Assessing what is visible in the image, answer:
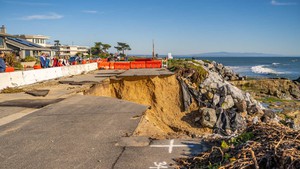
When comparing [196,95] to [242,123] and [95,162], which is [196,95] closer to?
[242,123]

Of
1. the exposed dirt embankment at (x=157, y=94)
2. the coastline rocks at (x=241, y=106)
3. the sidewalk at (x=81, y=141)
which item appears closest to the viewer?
the sidewalk at (x=81, y=141)

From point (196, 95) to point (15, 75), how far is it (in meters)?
11.4

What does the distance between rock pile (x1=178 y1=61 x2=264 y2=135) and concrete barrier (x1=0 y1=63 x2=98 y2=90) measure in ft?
30.1

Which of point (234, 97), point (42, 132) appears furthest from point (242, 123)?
point (42, 132)

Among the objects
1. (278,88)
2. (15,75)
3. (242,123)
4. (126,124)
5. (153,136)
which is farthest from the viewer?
(278,88)

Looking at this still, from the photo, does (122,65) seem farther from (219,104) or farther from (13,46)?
(13,46)

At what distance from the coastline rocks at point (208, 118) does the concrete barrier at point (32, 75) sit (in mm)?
10587

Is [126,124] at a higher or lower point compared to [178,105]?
higher

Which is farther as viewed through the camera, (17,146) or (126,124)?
(126,124)

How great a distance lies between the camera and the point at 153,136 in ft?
24.2

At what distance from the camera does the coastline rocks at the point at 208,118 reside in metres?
16.9

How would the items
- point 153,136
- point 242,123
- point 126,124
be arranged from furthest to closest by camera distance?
point 242,123
point 126,124
point 153,136

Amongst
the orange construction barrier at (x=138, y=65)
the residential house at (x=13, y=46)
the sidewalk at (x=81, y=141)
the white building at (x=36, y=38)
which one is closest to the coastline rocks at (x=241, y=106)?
the sidewalk at (x=81, y=141)

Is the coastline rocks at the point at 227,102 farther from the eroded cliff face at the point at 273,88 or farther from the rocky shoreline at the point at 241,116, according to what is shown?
the eroded cliff face at the point at 273,88
